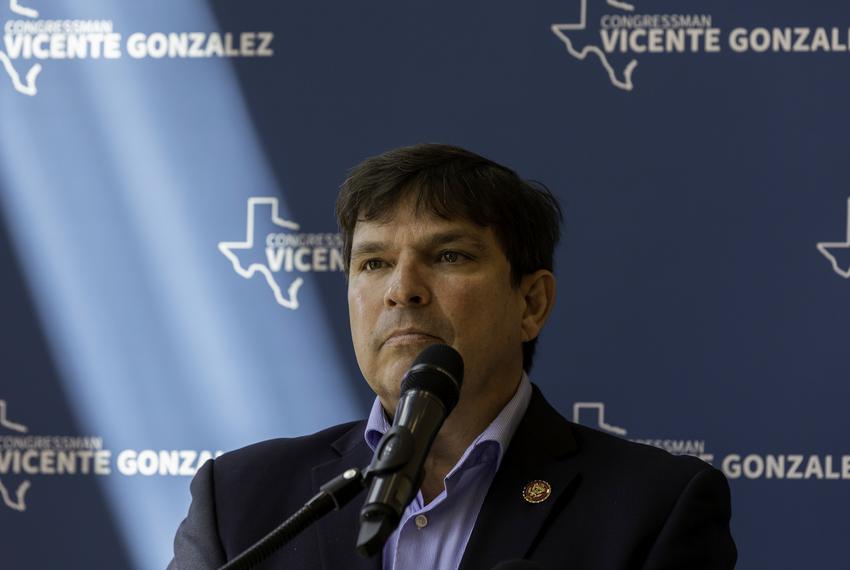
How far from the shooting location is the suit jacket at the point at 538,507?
83.0 inches

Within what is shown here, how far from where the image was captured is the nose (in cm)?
213

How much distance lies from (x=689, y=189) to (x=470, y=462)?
1.28 m

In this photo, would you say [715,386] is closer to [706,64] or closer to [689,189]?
[689,189]

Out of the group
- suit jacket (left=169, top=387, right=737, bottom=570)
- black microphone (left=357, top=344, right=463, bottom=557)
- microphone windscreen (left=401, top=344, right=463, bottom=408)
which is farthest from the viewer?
suit jacket (left=169, top=387, right=737, bottom=570)

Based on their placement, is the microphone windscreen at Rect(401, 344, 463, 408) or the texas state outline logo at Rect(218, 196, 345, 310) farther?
the texas state outline logo at Rect(218, 196, 345, 310)

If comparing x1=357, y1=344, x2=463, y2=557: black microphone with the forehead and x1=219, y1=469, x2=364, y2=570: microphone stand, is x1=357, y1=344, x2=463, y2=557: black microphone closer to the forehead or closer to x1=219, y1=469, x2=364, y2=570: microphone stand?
x1=219, y1=469, x2=364, y2=570: microphone stand

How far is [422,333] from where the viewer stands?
2.13 meters

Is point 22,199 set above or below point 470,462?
above

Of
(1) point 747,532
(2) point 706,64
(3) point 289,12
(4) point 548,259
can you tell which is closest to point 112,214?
(3) point 289,12

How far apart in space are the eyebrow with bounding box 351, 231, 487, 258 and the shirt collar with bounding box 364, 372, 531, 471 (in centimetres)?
29

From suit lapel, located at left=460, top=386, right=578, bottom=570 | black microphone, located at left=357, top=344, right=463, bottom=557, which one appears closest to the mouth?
suit lapel, located at left=460, top=386, right=578, bottom=570

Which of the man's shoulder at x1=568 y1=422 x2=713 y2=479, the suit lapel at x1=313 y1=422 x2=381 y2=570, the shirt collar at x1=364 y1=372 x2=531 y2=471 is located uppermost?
the shirt collar at x1=364 y1=372 x2=531 y2=471

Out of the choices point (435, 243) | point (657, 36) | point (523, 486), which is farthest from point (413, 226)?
point (657, 36)

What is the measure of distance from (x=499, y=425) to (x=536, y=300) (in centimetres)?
29
